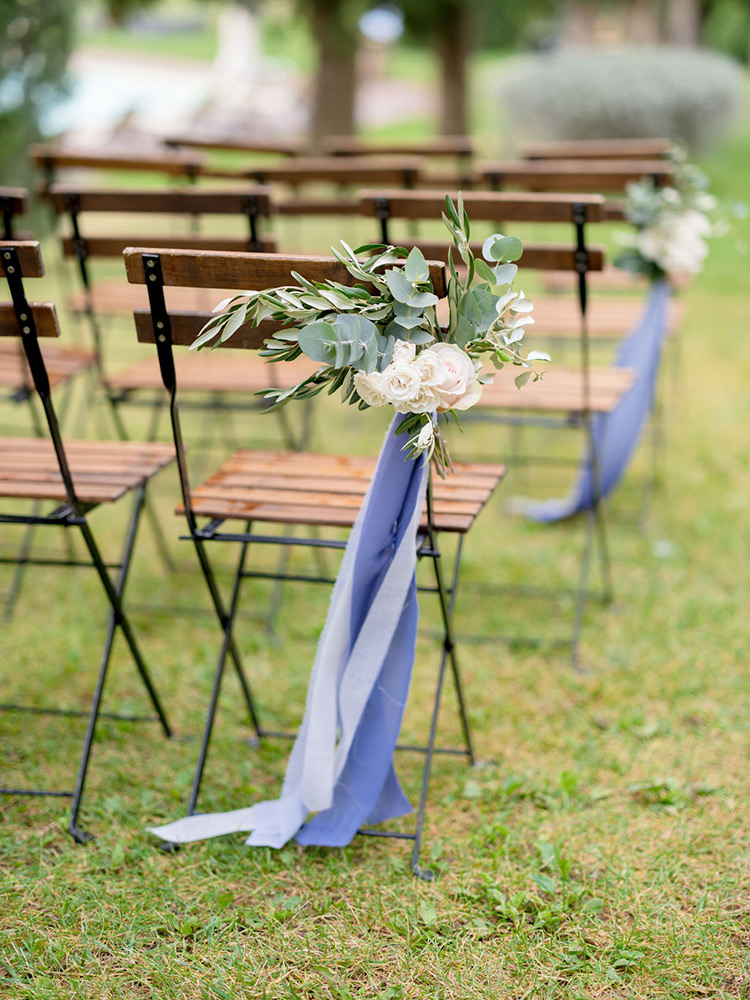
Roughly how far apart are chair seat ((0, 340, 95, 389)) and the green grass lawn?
0.73m

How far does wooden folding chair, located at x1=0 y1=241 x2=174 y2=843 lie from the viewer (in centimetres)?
232

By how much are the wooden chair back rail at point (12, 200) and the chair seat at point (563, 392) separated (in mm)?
1532

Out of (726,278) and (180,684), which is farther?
(726,278)

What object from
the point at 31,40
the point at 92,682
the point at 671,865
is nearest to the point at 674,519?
the point at 671,865

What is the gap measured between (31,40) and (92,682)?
614 centimetres

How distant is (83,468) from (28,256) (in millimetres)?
634

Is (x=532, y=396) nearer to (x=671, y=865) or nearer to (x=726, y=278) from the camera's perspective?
(x=671, y=865)

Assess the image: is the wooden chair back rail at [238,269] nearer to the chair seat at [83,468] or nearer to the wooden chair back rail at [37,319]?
the wooden chair back rail at [37,319]

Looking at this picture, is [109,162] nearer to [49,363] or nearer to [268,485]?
[49,363]

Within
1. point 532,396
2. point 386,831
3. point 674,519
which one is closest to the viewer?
point 386,831

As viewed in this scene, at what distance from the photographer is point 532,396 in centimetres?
341

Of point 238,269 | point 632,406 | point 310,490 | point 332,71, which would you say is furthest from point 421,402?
point 332,71

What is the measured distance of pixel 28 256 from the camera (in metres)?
2.26

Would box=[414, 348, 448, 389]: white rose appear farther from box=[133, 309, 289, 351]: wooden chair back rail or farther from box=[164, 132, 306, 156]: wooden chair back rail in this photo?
box=[164, 132, 306, 156]: wooden chair back rail
